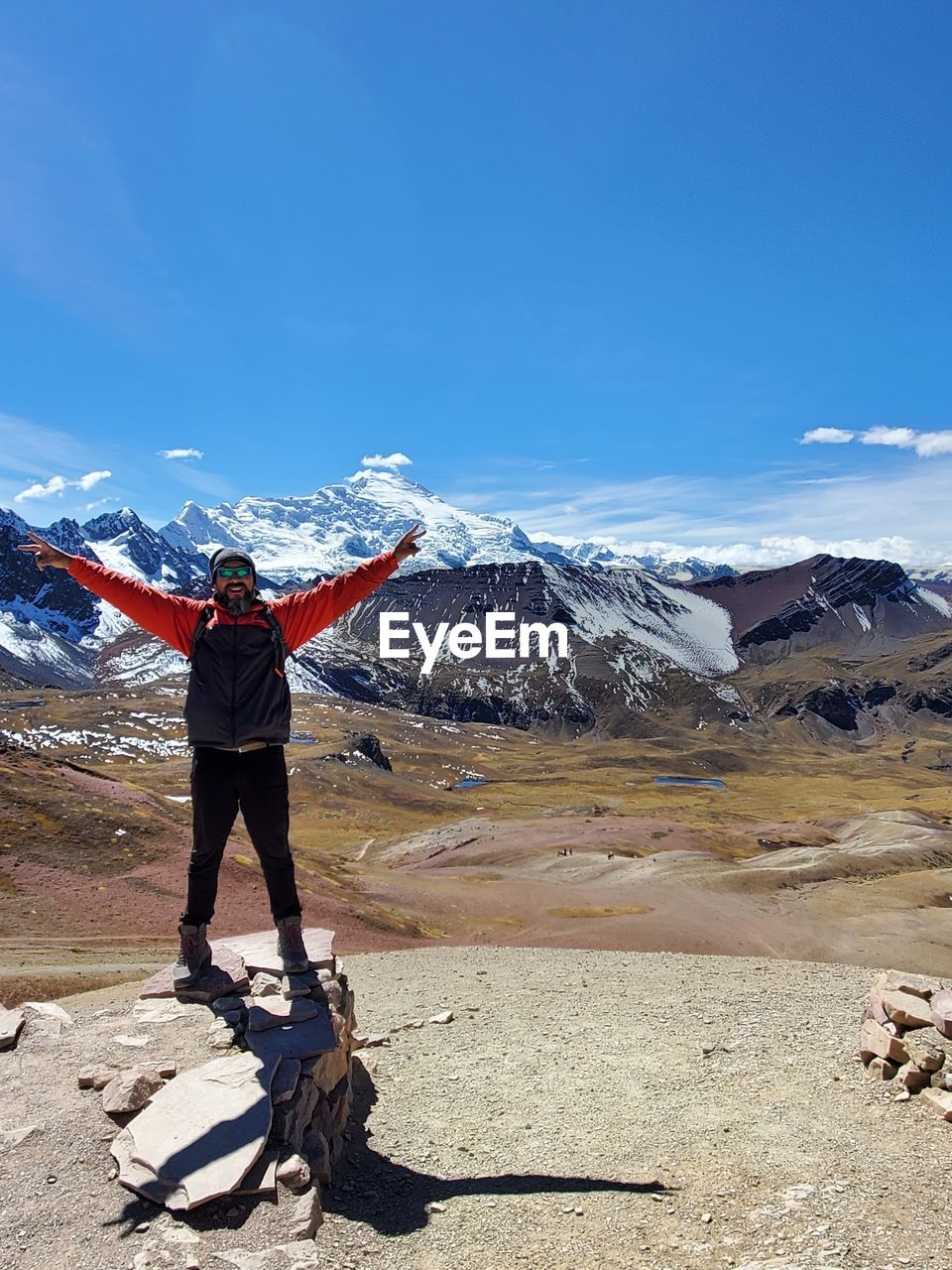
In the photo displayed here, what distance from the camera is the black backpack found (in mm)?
8742

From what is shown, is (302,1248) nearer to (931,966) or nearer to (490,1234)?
(490,1234)

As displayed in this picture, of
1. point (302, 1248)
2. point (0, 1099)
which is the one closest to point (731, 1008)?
point (302, 1248)

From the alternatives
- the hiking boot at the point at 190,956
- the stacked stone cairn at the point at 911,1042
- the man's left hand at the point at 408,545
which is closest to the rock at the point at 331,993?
the hiking boot at the point at 190,956

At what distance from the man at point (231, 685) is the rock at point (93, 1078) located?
160 cm

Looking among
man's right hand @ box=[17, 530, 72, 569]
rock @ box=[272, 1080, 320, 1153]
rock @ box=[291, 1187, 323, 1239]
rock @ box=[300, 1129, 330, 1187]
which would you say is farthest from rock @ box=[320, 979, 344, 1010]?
man's right hand @ box=[17, 530, 72, 569]

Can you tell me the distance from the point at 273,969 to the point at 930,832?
6924 centimetres

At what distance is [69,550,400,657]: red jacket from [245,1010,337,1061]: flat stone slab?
14.2 ft

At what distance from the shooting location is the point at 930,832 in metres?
64.9

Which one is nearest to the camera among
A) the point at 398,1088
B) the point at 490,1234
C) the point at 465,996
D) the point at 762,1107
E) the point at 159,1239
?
the point at 159,1239

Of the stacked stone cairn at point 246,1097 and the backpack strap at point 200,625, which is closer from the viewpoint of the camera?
the stacked stone cairn at point 246,1097

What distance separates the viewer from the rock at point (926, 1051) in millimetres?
10641

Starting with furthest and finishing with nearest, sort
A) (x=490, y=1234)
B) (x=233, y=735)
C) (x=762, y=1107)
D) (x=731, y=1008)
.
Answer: (x=731, y=1008)
(x=762, y=1107)
(x=233, y=735)
(x=490, y=1234)

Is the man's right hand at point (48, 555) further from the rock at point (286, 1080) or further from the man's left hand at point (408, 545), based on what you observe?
the rock at point (286, 1080)

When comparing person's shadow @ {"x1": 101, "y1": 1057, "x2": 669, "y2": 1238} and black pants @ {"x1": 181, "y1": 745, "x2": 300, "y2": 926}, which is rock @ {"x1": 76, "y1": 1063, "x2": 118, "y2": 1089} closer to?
person's shadow @ {"x1": 101, "y1": 1057, "x2": 669, "y2": 1238}
